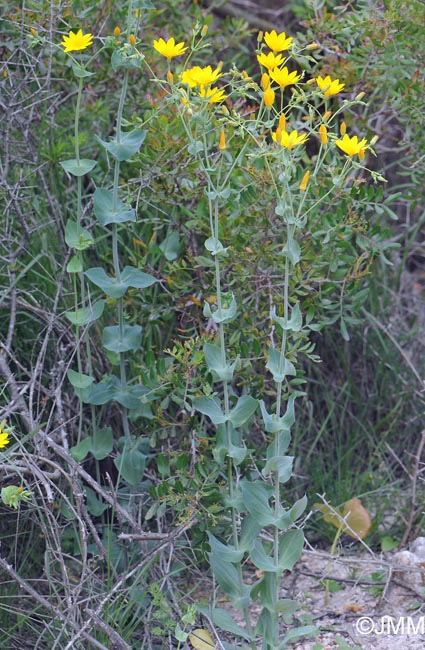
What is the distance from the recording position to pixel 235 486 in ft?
7.72

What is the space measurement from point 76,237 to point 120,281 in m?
0.17

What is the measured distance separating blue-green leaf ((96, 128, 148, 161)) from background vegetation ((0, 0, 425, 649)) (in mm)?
82

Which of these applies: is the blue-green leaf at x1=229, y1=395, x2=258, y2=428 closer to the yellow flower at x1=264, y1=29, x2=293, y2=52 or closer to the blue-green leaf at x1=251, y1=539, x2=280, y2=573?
the blue-green leaf at x1=251, y1=539, x2=280, y2=573

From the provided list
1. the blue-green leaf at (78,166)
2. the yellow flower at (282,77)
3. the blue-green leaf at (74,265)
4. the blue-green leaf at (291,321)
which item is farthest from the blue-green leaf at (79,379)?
the yellow flower at (282,77)

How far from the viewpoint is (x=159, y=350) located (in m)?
2.89

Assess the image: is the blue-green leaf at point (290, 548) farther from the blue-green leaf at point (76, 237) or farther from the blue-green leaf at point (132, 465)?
the blue-green leaf at point (76, 237)

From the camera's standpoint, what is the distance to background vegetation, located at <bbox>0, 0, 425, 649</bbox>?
2.33 meters

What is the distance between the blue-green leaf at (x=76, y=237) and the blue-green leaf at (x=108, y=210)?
0.25 ft

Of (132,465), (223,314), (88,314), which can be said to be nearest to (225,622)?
(132,465)

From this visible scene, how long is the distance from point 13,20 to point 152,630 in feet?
6.05

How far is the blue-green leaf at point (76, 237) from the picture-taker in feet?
7.76

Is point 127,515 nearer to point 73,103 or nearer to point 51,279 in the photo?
point 51,279

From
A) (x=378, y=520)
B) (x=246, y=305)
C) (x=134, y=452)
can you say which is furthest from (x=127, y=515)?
(x=378, y=520)

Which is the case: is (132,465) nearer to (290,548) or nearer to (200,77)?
(290,548)
